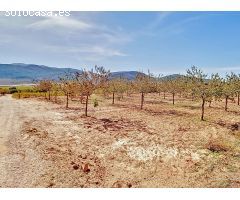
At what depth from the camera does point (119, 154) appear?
21.4 meters

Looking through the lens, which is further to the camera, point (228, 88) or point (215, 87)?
point (228, 88)

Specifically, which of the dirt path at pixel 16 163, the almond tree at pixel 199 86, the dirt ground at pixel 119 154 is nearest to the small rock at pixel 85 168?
the dirt ground at pixel 119 154

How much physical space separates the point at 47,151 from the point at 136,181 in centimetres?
767

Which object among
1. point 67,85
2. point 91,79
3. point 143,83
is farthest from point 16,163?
point 67,85

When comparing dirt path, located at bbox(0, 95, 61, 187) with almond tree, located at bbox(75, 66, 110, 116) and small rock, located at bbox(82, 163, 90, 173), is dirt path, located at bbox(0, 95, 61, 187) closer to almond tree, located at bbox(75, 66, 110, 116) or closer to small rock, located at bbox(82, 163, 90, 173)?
small rock, located at bbox(82, 163, 90, 173)

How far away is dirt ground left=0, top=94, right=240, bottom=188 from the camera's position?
1655 cm

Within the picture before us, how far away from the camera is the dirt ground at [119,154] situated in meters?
16.5

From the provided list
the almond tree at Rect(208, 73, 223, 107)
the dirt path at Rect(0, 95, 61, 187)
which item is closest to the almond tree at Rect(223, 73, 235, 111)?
the almond tree at Rect(208, 73, 223, 107)

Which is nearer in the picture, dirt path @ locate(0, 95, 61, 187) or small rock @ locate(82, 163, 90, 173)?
dirt path @ locate(0, 95, 61, 187)

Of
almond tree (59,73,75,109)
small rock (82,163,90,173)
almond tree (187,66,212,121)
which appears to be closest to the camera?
small rock (82,163,90,173)

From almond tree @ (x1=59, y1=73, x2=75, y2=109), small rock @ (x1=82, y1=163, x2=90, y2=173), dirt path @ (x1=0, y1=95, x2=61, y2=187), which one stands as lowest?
dirt path @ (x1=0, y1=95, x2=61, y2=187)

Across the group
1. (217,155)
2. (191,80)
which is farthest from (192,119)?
(217,155)

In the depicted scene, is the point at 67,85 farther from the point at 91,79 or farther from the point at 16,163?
the point at 16,163
